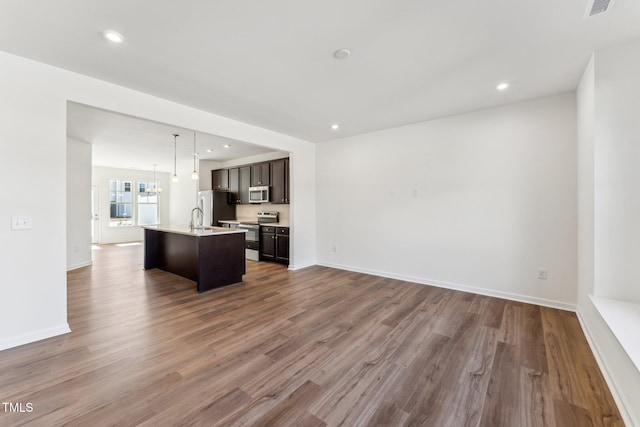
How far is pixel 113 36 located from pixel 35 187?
1.60m

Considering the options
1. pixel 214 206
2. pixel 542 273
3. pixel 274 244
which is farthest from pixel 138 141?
pixel 542 273

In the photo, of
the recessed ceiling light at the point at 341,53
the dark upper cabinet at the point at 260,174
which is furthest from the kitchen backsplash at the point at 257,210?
the recessed ceiling light at the point at 341,53

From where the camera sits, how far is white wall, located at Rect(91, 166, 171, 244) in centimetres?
859

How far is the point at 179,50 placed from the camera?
231 centimetres

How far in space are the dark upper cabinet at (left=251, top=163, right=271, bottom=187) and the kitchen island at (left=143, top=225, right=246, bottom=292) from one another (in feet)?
7.31

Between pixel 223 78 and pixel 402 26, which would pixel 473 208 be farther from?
pixel 223 78

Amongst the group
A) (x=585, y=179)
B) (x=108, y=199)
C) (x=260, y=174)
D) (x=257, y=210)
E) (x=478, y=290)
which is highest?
(x=260, y=174)

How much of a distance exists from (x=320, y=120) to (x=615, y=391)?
13.6 ft

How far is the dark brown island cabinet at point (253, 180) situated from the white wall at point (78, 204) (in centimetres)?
294

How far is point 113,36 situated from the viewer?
2.11 m

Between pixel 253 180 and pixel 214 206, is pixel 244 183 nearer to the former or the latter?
pixel 253 180

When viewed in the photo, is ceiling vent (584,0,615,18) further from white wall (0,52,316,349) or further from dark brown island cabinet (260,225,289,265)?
dark brown island cabinet (260,225,289,265)

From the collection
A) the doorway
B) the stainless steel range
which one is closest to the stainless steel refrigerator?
the stainless steel range

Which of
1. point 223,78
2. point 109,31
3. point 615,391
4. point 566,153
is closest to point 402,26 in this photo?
point 223,78
